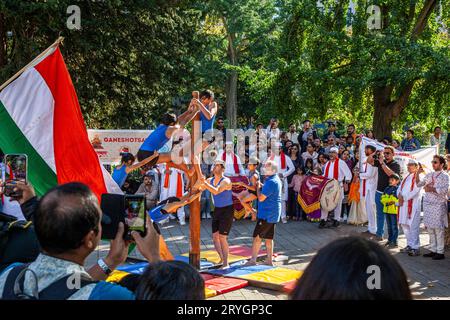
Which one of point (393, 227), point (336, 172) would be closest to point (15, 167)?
point (393, 227)

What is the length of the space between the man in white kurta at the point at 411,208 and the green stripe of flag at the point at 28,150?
7246mm

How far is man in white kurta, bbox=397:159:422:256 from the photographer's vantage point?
441 inches

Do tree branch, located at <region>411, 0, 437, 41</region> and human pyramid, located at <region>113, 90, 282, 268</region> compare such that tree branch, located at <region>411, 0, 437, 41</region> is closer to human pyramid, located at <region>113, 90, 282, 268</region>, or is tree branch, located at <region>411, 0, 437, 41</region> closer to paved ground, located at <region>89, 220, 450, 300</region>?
paved ground, located at <region>89, 220, 450, 300</region>

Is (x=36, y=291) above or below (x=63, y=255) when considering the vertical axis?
below

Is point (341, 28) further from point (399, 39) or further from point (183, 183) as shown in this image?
point (183, 183)

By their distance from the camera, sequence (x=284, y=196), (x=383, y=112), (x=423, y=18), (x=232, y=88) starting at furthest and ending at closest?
1. (x=232, y=88)
2. (x=383, y=112)
3. (x=423, y=18)
4. (x=284, y=196)

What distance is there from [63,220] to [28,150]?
469 cm

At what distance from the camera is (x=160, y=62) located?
2070cm

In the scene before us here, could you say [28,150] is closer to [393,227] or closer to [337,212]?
[393,227]

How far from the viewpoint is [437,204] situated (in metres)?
10.8

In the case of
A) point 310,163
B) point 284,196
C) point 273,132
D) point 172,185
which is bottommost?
point 284,196

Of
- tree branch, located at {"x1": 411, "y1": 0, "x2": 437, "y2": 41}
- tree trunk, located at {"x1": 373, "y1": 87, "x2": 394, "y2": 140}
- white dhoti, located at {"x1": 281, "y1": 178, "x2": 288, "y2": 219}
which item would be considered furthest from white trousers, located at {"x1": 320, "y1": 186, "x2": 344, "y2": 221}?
tree branch, located at {"x1": 411, "y1": 0, "x2": 437, "y2": 41}

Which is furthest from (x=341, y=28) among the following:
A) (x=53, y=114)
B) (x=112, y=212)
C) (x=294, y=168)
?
(x=112, y=212)

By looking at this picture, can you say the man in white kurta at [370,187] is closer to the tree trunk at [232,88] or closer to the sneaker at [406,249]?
the sneaker at [406,249]
